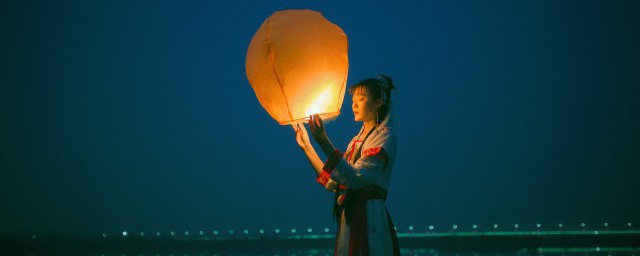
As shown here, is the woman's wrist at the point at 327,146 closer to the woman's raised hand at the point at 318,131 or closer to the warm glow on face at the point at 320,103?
the woman's raised hand at the point at 318,131

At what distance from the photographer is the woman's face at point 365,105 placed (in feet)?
6.73

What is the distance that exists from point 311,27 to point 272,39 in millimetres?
175

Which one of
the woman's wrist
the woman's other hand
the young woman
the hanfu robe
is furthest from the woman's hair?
the woman's wrist

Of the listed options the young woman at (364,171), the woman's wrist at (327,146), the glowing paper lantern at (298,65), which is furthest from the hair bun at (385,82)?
the woman's wrist at (327,146)

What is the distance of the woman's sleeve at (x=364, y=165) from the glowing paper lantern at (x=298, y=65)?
9.6 inches

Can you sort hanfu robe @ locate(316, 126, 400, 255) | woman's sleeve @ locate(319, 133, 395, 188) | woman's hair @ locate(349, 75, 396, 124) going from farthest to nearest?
woman's hair @ locate(349, 75, 396, 124)
hanfu robe @ locate(316, 126, 400, 255)
woman's sleeve @ locate(319, 133, 395, 188)

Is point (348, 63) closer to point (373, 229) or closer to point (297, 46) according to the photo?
point (297, 46)

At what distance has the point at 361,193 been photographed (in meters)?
1.89

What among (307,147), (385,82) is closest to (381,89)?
(385,82)

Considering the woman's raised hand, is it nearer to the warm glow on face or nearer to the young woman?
the young woman

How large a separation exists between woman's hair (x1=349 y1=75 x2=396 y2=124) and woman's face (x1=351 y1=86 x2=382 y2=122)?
0.6 inches

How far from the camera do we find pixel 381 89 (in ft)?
6.73

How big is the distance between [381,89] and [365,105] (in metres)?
0.10

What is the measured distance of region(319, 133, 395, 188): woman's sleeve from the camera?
1671 millimetres
